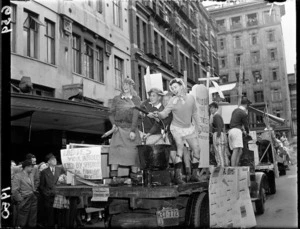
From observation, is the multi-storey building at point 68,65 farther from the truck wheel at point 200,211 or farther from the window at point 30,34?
the truck wheel at point 200,211

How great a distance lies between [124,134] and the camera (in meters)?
5.51

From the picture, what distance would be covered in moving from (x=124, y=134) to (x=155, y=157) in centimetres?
84

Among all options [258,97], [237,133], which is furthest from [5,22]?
[258,97]

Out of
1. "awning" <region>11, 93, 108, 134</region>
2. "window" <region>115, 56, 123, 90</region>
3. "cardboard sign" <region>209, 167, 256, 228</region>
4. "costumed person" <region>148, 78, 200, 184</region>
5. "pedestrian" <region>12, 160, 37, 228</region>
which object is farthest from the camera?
"window" <region>115, 56, 123, 90</region>

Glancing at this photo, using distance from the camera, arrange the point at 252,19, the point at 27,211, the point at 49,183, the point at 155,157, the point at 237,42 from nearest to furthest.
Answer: the point at 155,157, the point at 27,211, the point at 49,183, the point at 252,19, the point at 237,42

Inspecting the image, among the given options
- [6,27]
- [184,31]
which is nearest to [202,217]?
[6,27]

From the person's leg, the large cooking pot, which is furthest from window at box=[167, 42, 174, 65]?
the large cooking pot

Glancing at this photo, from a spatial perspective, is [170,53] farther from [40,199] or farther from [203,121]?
[203,121]

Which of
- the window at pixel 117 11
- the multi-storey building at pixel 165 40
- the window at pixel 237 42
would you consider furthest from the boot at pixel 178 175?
the multi-storey building at pixel 165 40

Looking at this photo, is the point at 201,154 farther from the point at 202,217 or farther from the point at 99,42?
the point at 99,42

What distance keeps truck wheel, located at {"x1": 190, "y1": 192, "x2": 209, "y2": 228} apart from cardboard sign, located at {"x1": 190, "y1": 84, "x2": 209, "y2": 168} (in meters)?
0.80

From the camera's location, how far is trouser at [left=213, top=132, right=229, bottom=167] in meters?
7.32

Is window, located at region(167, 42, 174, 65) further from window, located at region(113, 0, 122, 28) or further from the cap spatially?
the cap

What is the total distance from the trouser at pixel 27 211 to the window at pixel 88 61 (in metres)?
6.93
